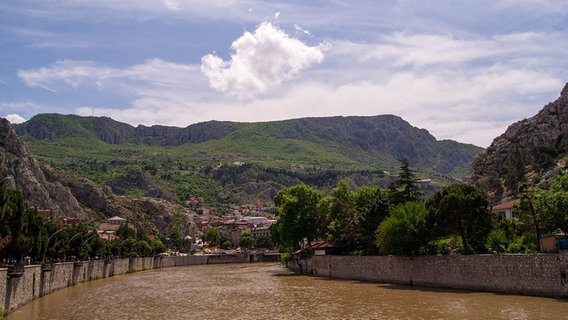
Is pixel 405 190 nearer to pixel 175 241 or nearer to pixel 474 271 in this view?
pixel 474 271

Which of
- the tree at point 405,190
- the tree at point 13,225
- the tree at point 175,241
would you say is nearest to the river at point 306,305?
the tree at point 13,225

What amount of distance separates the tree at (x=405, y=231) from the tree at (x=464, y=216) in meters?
2.02

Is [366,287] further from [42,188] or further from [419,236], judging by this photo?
[42,188]

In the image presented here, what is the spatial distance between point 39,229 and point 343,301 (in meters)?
32.6

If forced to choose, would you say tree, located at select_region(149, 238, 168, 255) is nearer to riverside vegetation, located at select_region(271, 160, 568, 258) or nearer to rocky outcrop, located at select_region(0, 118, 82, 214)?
rocky outcrop, located at select_region(0, 118, 82, 214)

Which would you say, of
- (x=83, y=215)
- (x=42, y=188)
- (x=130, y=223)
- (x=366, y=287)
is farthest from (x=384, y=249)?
(x=130, y=223)

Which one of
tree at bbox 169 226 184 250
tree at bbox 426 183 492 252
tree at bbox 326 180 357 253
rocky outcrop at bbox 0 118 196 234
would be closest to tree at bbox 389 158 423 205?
tree at bbox 326 180 357 253

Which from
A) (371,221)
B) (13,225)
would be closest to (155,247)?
(371,221)

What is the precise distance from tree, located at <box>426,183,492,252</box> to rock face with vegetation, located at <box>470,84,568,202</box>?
165ft

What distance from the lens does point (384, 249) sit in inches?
1927

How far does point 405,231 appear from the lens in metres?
46.2

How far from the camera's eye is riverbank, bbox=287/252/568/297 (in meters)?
30.7

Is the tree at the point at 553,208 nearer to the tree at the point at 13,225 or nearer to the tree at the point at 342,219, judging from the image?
the tree at the point at 342,219

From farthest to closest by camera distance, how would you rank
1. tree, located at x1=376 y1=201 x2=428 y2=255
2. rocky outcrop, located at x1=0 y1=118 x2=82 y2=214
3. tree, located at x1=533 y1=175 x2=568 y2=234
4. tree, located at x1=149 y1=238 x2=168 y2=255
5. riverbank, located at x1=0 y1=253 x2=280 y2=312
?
tree, located at x1=149 y1=238 x2=168 y2=255 < rocky outcrop, located at x1=0 y1=118 x2=82 y2=214 < tree, located at x1=376 y1=201 x2=428 y2=255 < tree, located at x1=533 y1=175 x2=568 y2=234 < riverbank, located at x1=0 y1=253 x2=280 y2=312
